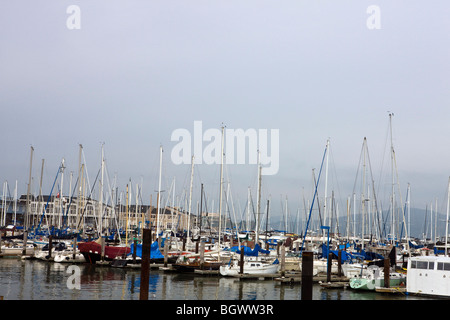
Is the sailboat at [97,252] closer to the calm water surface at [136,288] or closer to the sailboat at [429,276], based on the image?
the calm water surface at [136,288]

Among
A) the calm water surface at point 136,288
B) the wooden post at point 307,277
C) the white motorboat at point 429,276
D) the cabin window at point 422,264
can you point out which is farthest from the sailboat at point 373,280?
the wooden post at point 307,277

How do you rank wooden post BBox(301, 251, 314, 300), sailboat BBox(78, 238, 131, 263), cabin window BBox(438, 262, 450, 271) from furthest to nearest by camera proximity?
sailboat BBox(78, 238, 131, 263) → cabin window BBox(438, 262, 450, 271) → wooden post BBox(301, 251, 314, 300)

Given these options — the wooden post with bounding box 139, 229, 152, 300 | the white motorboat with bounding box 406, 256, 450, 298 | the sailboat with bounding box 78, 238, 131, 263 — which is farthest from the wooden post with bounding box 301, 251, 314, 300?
the sailboat with bounding box 78, 238, 131, 263

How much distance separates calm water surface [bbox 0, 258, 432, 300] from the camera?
3475 centimetres

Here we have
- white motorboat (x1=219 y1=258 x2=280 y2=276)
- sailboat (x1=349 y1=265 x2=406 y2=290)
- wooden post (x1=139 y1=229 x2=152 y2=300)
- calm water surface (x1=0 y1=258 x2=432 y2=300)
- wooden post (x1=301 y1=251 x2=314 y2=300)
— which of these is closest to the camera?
wooden post (x1=301 y1=251 x2=314 y2=300)

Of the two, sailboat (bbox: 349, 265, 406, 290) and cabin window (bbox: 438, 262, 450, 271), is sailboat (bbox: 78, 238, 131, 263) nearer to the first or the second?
sailboat (bbox: 349, 265, 406, 290)

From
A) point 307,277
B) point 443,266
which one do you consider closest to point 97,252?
point 443,266

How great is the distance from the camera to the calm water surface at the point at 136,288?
34.8m

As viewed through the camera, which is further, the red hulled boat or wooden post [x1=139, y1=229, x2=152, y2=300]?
the red hulled boat

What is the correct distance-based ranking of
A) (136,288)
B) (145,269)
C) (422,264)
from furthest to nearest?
1. (136,288)
2. (422,264)
3. (145,269)

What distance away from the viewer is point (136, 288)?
38.5 meters

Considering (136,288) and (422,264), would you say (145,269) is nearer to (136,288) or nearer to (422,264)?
(136,288)

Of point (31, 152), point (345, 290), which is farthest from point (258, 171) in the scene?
point (31, 152)
